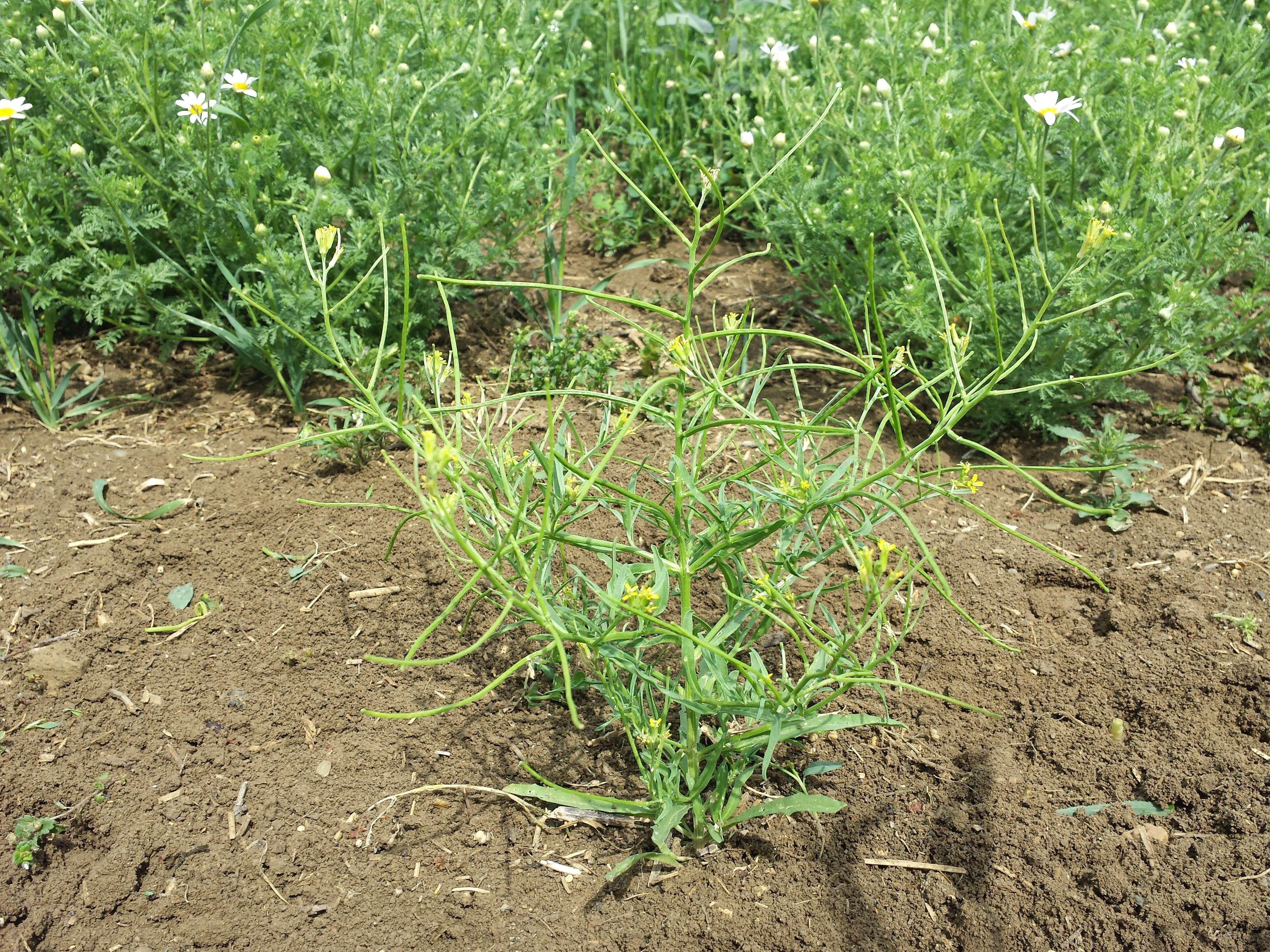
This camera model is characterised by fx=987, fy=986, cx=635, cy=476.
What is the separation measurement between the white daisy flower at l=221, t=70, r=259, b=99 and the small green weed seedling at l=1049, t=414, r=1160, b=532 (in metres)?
2.39

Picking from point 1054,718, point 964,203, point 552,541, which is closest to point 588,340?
point 964,203

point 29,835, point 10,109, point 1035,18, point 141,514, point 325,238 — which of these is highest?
point 1035,18

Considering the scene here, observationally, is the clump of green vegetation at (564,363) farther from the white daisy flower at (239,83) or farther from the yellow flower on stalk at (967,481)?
the yellow flower on stalk at (967,481)

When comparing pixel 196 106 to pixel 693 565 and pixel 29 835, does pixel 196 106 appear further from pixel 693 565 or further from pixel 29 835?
pixel 693 565

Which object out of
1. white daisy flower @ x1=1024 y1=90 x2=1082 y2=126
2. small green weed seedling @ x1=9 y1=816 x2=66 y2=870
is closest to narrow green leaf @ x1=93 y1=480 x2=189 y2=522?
small green weed seedling @ x1=9 y1=816 x2=66 y2=870

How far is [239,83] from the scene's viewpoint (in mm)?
2717

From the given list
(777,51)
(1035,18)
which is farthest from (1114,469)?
(777,51)

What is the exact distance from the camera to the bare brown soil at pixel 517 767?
167 cm

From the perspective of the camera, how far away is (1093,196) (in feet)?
9.42

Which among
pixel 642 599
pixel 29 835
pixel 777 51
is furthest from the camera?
pixel 777 51

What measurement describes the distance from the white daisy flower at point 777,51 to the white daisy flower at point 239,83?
158 centimetres

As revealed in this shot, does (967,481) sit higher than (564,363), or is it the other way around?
(967,481)

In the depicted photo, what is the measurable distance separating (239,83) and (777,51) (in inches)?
69.5

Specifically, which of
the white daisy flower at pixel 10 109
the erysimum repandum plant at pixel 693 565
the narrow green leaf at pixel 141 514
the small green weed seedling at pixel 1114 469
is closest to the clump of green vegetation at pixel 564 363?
the erysimum repandum plant at pixel 693 565
